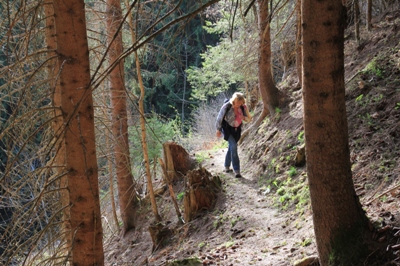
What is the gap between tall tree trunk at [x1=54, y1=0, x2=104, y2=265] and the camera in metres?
2.85

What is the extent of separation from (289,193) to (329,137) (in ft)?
11.7

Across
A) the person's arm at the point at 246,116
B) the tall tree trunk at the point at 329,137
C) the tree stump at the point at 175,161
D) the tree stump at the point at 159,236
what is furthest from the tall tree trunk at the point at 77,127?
the tree stump at the point at 175,161

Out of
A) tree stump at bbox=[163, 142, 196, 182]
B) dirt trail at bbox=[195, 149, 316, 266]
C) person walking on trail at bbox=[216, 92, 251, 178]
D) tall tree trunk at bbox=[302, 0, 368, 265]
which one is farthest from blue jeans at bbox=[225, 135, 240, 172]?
tall tree trunk at bbox=[302, 0, 368, 265]

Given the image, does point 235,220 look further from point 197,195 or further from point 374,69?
point 374,69

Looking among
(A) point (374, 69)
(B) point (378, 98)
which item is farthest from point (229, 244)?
(A) point (374, 69)

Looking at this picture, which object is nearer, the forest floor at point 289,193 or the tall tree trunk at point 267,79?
the forest floor at point 289,193

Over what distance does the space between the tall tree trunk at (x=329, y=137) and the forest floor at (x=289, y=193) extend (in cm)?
26

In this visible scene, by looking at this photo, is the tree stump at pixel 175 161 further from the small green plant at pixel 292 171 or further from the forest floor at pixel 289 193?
the small green plant at pixel 292 171

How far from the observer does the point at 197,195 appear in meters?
7.64

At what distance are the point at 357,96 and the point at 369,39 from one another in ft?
6.19

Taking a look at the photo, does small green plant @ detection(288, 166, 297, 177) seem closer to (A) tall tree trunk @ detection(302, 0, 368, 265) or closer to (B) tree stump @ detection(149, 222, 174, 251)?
(B) tree stump @ detection(149, 222, 174, 251)

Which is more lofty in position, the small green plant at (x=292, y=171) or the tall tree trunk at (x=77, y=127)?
the tall tree trunk at (x=77, y=127)

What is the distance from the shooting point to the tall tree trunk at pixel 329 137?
9.28ft

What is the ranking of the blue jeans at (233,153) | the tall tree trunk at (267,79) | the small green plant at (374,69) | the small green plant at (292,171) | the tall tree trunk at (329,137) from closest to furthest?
the tall tree trunk at (329,137), the small green plant at (374,69), the small green plant at (292,171), the blue jeans at (233,153), the tall tree trunk at (267,79)
